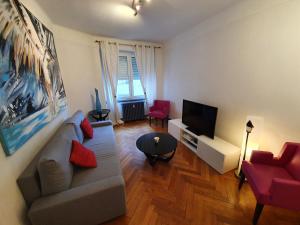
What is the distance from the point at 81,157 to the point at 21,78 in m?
1.03

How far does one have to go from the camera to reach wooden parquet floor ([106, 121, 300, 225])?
1.47 metres

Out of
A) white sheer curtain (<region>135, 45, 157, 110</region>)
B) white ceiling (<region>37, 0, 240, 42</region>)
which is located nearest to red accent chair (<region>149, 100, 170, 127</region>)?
white sheer curtain (<region>135, 45, 157, 110</region>)

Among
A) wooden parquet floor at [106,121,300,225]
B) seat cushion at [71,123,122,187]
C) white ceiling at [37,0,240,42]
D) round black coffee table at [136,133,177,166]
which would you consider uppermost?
white ceiling at [37,0,240,42]

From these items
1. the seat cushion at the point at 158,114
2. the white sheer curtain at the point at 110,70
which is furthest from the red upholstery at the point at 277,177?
the white sheer curtain at the point at 110,70

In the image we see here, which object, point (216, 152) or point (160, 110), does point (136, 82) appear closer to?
point (160, 110)

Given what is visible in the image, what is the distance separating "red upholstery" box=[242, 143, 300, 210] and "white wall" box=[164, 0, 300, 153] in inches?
10.6

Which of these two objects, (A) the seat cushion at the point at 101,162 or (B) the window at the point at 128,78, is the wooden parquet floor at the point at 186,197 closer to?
(A) the seat cushion at the point at 101,162

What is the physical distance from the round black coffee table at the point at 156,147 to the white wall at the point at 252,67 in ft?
3.58

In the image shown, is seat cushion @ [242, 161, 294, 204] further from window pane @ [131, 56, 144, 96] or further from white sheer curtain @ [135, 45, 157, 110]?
window pane @ [131, 56, 144, 96]

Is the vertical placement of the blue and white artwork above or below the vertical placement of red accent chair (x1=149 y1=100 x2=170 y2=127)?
above

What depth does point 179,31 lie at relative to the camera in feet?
11.0

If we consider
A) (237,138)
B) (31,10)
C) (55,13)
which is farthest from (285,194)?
(55,13)

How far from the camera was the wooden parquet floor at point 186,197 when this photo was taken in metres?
1.47

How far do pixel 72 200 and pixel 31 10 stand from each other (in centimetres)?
234
